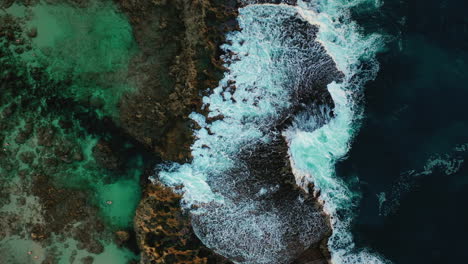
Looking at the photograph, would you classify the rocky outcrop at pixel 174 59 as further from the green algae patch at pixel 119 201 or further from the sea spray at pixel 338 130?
the sea spray at pixel 338 130

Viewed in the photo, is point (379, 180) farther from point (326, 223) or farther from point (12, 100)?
point (12, 100)

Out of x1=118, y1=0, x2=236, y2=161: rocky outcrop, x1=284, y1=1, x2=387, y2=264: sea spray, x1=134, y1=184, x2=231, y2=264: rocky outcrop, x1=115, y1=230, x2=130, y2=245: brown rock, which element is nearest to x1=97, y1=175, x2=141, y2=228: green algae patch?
x1=115, y1=230, x2=130, y2=245: brown rock

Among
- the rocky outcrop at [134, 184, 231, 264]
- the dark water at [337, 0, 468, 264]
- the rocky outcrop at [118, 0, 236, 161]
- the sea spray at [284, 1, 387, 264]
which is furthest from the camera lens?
the sea spray at [284, 1, 387, 264]

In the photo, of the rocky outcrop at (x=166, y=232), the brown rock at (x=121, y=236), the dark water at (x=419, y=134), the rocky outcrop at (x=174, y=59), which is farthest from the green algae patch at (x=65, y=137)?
the dark water at (x=419, y=134)

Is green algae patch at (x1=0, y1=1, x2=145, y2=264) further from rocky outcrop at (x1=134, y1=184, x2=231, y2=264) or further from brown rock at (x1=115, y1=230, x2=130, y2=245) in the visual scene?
rocky outcrop at (x1=134, y1=184, x2=231, y2=264)

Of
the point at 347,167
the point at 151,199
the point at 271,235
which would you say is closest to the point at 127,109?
the point at 151,199

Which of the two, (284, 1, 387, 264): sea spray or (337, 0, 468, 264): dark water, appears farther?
(284, 1, 387, 264): sea spray
